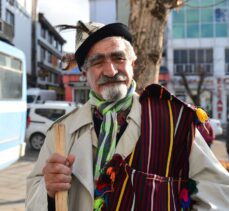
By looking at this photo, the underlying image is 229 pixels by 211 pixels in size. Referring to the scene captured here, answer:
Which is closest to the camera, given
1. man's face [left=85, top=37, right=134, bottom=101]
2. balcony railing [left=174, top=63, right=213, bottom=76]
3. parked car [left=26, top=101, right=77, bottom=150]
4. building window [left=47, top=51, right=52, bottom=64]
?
man's face [left=85, top=37, right=134, bottom=101]

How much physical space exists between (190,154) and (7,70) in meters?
7.79

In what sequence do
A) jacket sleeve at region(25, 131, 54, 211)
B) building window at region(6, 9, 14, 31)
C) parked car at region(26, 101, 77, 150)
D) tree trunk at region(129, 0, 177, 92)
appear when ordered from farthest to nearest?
building window at region(6, 9, 14, 31)
parked car at region(26, 101, 77, 150)
tree trunk at region(129, 0, 177, 92)
jacket sleeve at region(25, 131, 54, 211)

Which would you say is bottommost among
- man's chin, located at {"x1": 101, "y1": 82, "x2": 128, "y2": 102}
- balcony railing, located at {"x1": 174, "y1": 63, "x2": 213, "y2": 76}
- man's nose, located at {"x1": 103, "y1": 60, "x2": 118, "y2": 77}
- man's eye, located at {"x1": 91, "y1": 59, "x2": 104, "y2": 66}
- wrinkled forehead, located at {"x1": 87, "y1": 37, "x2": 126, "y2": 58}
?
man's chin, located at {"x1": 101, "y1": 82, "x2": 128, "y2": 102}

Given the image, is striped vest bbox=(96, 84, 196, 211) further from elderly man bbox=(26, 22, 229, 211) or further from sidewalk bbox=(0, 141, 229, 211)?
sidewalk bbox=(0, 141, 229, 211)

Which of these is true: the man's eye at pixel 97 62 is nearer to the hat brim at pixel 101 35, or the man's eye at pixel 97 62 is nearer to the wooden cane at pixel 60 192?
the hat brim at pixel 101 35

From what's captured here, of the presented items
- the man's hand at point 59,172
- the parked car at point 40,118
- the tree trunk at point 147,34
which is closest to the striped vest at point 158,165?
the man's hand at point 59,172

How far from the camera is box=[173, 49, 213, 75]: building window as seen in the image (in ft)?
91.3

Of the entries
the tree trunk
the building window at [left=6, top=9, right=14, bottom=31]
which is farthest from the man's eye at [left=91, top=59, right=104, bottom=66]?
the building window at [left=6, top=9, right=14, bottom=31]

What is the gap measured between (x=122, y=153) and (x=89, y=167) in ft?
0.49

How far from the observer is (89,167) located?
5.52 feet

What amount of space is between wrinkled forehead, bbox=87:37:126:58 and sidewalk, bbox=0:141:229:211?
4.56 m

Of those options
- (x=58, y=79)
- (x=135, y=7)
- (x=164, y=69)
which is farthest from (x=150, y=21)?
(x=58, y=79)

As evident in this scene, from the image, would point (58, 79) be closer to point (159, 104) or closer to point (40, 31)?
point (40, 31)

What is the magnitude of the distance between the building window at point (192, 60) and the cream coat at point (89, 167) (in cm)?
2633
